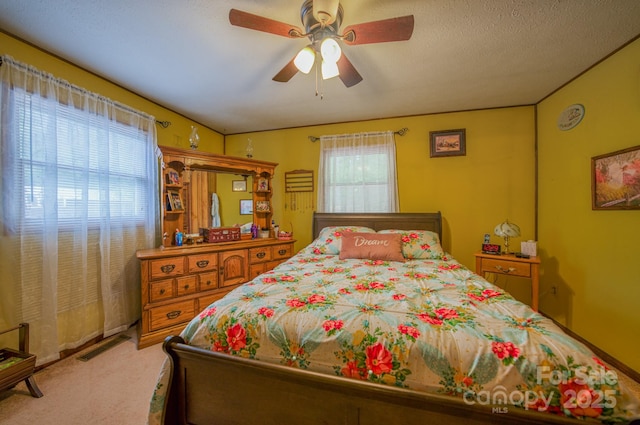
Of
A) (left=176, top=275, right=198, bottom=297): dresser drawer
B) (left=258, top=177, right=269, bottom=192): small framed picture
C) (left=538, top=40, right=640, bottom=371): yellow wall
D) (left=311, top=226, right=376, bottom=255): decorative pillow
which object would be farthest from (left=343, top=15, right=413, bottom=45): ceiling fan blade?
(left=176, top=275, right=198, bottom=297): dresser drawer

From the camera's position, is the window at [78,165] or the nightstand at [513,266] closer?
the window at [78,165]

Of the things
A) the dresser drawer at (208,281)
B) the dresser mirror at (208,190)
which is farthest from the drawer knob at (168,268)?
the dresser mirror at (208,190)

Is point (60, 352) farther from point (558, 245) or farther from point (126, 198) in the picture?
point (558, 245)

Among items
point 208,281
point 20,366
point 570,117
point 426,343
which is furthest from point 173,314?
point 570,117

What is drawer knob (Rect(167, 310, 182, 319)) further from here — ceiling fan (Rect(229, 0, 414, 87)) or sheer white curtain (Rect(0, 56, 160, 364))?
ceiling fan (Rect(229, 0, 414, 87))

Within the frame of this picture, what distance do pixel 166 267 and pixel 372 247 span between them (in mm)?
1986

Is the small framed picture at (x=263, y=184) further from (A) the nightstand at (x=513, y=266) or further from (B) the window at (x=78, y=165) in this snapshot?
(A) the nightstand at (x=513, y=266)

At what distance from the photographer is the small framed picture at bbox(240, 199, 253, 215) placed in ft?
10.7

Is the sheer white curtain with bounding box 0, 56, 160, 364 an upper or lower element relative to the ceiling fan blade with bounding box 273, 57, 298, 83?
lower

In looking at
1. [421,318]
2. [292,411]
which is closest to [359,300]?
Answer: [421,318]

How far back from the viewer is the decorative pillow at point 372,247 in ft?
7.51

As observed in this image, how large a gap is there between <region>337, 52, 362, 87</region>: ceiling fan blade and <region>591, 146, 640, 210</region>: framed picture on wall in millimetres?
2103

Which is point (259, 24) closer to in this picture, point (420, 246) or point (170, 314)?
point (420, 246)

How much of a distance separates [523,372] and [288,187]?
3.20 m
